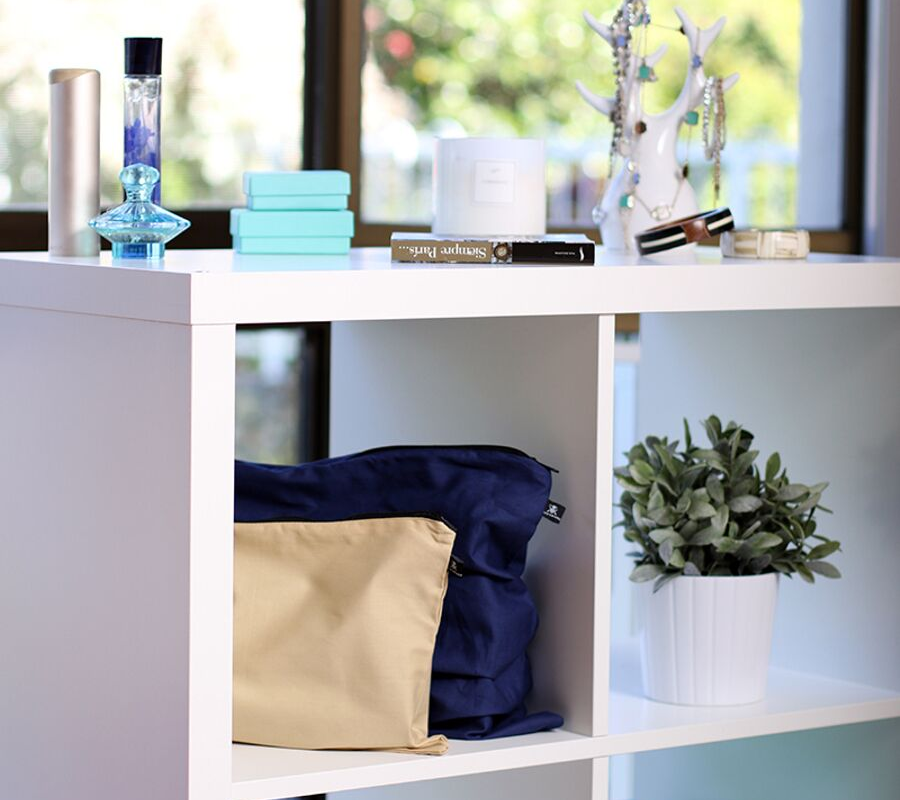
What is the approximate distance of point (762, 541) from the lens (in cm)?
158

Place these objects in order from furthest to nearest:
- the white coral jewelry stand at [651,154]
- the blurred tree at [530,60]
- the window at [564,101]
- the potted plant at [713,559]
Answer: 1. the blurred tree at [530,60]
2. the window at [564,101]
3. the white coral jewelry stand at [651,154]
4. the potted plant at [713,559]

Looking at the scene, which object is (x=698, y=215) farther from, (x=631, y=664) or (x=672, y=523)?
(x=631, y=664)

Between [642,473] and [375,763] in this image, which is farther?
[642,473]

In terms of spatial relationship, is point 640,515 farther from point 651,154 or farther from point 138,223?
point 138,223

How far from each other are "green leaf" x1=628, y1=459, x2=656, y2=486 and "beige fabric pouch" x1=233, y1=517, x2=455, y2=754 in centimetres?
29

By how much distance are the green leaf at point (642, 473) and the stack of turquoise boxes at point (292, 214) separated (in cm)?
38

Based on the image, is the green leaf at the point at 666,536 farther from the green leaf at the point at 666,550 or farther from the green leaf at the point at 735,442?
the green leaf at the point at 735,442

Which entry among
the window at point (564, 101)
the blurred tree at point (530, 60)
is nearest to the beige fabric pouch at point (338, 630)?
the window at point (564, 101)

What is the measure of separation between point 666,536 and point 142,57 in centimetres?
69

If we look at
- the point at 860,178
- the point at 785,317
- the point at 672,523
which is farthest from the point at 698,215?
the point at 860,178

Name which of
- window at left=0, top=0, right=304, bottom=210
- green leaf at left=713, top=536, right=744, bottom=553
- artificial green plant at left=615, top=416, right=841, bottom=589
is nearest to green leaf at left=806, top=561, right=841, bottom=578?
artificial green plant at left=615, top=416, right=841, bottom=589

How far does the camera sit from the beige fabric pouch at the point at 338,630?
137 centimetres

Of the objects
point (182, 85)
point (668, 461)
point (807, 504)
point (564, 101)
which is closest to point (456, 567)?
point (668, 461)

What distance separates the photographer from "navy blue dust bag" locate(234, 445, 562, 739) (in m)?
1.42
